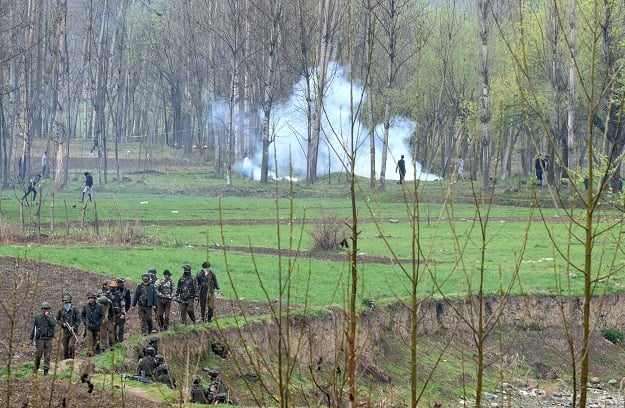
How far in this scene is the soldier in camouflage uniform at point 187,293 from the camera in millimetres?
22938

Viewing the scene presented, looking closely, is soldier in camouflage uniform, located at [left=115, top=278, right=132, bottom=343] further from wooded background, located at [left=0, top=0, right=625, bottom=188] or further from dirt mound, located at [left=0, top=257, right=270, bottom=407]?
wooded background, located at [left=0, top=0, right=625, bottom=188]

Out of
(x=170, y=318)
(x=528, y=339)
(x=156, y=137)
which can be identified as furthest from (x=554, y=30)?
(x=156, y=137)

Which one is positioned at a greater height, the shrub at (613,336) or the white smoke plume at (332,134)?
the white smoke plume at (332,134)

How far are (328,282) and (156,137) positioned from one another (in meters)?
74.6

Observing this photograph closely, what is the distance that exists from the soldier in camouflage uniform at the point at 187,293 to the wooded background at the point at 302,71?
63.0 ft

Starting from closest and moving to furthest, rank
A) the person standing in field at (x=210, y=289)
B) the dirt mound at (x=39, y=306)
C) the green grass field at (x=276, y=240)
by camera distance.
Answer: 1. the person standing in field at (x=210, y=289)
2. the dirt mound at (x=39, y=306)
3. the green grass field at (x=276, y=240)

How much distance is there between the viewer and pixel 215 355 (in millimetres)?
23078

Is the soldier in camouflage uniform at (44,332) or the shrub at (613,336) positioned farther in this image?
the shrub at (613,336)

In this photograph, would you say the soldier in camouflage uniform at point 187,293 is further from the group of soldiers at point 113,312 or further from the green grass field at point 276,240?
the green grass field at point 276,240

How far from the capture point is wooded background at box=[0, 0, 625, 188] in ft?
170

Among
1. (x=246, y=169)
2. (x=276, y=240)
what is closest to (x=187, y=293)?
(x=276, y=240)

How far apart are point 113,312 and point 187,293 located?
2117 millimetres

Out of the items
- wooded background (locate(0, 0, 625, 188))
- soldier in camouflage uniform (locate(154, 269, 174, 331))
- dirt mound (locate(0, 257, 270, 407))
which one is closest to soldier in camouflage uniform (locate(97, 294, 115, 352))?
dirt mound (locate(0, 257, 270, 407))

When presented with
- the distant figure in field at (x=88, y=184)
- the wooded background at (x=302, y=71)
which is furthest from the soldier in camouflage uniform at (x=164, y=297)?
the distant figure in field at (x=88, y=184)
